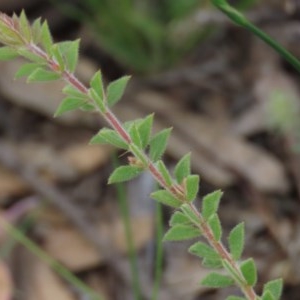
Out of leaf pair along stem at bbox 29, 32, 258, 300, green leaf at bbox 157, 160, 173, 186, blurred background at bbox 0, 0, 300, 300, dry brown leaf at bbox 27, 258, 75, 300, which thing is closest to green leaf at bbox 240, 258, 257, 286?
leaf pair along stem at bbox 29, 32, 258, 300

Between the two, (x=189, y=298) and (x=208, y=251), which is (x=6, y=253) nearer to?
(x=189, y=298)

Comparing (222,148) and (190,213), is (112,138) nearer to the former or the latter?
(190,213)

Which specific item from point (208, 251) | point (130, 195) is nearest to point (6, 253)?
point (130, 195)

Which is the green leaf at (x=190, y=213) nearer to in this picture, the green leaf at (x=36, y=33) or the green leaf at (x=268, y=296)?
the green leaf at (x=268, y=296)

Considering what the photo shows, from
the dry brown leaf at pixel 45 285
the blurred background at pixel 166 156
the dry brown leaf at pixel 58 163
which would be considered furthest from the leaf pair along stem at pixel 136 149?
the dry brown leaf at pixel 58 163

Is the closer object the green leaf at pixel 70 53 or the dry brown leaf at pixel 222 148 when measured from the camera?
the green leaf at pixel 70 53

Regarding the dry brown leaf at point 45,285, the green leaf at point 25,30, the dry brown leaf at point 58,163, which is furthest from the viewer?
the dry brown leaf at point 58,163
